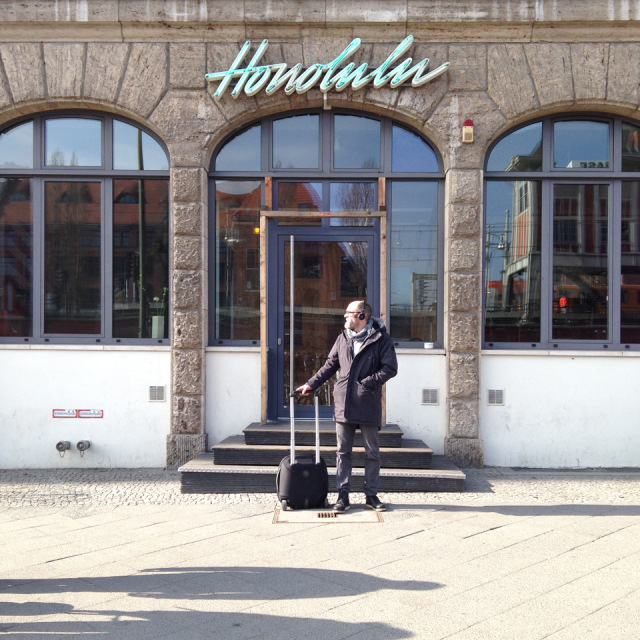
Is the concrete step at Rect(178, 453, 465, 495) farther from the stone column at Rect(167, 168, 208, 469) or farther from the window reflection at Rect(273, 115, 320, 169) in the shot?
the window reflection at Rect(273, 115, 320, 169)

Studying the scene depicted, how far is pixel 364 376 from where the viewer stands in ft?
21.8

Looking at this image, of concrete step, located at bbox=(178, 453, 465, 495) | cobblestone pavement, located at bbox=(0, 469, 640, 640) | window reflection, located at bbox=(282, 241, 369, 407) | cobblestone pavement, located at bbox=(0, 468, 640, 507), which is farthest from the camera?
window reflection, located at bbox=(282, 241, 369, 407)

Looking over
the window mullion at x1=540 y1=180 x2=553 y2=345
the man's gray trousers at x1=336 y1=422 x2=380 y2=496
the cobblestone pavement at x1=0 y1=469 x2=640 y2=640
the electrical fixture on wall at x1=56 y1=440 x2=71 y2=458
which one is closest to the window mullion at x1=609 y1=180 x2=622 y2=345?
the window mullion at x1=540 y1=180 x2=553 y2=345

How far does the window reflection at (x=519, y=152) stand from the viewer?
8656 millimetres

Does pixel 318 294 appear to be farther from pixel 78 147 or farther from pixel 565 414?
pixel 78 147

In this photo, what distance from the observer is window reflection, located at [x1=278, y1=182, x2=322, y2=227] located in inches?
341

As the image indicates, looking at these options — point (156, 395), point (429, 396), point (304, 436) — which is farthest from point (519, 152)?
point (156, 395)

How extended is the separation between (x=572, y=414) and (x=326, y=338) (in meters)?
A: 3.09

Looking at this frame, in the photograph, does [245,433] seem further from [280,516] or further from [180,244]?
[180,244]

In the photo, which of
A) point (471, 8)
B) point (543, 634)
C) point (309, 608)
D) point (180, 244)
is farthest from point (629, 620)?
point (471, 8)

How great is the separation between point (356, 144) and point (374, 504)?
14.5ft

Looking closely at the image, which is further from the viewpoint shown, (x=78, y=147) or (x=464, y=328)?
(x=78, y=147)

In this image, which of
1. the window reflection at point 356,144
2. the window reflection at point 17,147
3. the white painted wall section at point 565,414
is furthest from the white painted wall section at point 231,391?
the window reflection at point 17,147

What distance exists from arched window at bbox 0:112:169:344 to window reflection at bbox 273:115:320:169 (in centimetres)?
139
